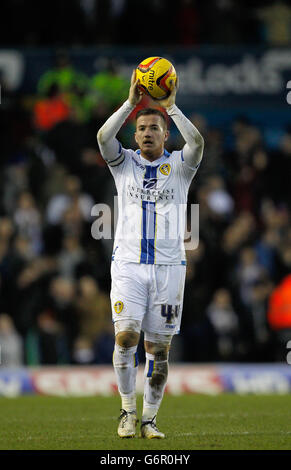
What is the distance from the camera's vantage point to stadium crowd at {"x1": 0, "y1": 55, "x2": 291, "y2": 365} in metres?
15.9

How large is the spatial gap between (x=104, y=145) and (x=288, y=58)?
1186cm

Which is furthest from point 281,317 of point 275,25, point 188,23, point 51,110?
point 275,25

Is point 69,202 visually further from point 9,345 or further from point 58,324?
point 9,345

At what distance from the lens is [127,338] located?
29.4ft

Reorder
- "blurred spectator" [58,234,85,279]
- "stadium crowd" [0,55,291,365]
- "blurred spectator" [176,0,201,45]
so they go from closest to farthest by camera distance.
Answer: "stadium crowd" [0,55,291,365] → "blurred spectator" [58,234,85,279] → "blurred spectator" [176,0,201,45]

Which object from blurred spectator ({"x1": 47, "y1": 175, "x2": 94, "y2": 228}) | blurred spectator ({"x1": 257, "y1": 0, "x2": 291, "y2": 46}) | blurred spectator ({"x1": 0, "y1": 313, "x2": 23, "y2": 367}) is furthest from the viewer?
blurred spectator ({"x1": 257, "y1": 0, "x2": 291, "y2": 46})

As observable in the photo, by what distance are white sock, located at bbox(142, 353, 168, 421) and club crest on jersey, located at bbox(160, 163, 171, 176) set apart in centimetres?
170

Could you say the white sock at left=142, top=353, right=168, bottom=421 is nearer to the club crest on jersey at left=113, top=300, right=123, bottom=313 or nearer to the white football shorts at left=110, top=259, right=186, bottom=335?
the white football shorts at left=110, top=259, right=186, bottom=335

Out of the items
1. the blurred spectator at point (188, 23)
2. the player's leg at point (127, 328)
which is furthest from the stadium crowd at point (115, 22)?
the player's leg at point (127, 328)

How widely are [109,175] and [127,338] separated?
9.16 m

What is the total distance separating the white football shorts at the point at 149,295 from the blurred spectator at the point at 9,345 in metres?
6.71

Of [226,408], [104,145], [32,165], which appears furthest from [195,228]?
[104,145]

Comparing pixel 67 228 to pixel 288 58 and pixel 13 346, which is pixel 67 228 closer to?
pixel 13 346

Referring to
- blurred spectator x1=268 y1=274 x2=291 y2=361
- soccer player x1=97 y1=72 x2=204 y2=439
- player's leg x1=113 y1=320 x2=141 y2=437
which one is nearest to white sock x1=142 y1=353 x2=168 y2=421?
soccer player x1=97 y1=72 x2=204 y2=439
